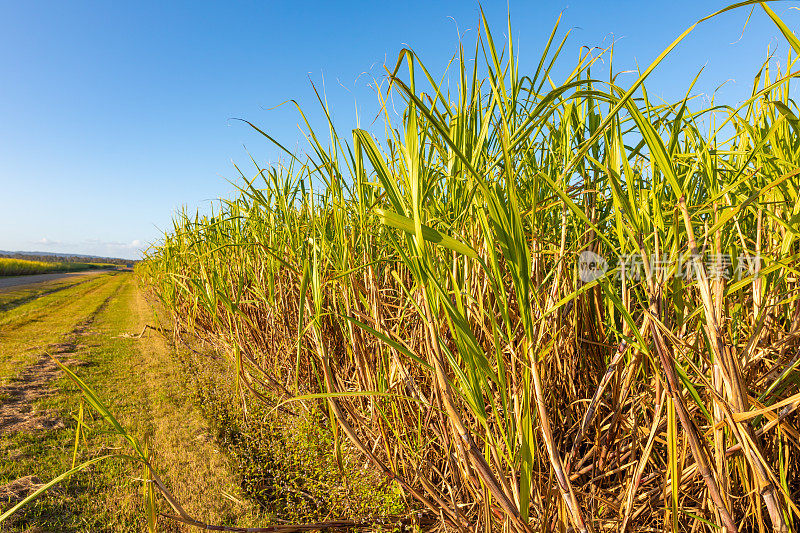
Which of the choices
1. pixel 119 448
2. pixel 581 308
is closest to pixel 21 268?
pixel 119 448

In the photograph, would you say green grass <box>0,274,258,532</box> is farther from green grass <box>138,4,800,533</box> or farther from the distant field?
the distant field

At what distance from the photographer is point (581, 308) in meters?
1.10

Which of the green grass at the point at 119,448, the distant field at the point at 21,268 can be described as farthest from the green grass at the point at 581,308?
the distant field at the point at 21,268

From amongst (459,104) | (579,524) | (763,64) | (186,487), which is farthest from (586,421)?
(186,487)

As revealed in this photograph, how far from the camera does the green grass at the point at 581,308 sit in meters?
0.65

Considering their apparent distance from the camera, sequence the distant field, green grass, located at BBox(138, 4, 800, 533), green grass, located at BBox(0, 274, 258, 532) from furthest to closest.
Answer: the distant field → green grass, located at BBox(0, 274, 258, 532) → green grass, located at BBox(138, 4, 800, 533)

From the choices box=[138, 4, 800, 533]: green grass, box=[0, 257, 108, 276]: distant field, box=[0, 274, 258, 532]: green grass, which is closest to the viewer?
box=[138, 4, 800, 533]: green grass

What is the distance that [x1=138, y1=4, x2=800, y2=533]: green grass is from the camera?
648mm

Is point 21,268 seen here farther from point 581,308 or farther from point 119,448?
point 581,308

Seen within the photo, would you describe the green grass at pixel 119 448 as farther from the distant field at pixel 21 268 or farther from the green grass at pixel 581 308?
the distant field at pixel 21 268

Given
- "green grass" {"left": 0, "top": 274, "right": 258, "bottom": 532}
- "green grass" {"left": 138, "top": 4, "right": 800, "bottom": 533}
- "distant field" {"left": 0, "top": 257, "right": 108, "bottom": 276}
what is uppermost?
"green grass" {"left": 138, "top": 4, "right": 800, "bottom": 533}

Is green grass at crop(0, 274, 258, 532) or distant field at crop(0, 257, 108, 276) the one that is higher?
green grass at crop(0, 274, 258, 532)

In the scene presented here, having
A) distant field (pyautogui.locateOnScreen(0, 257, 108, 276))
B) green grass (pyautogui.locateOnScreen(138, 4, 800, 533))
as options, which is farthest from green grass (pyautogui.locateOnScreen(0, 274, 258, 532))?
distant field (pyautogui.locateOnScreen(0, 257, 108, 276))

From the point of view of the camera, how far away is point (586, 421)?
86 cm
